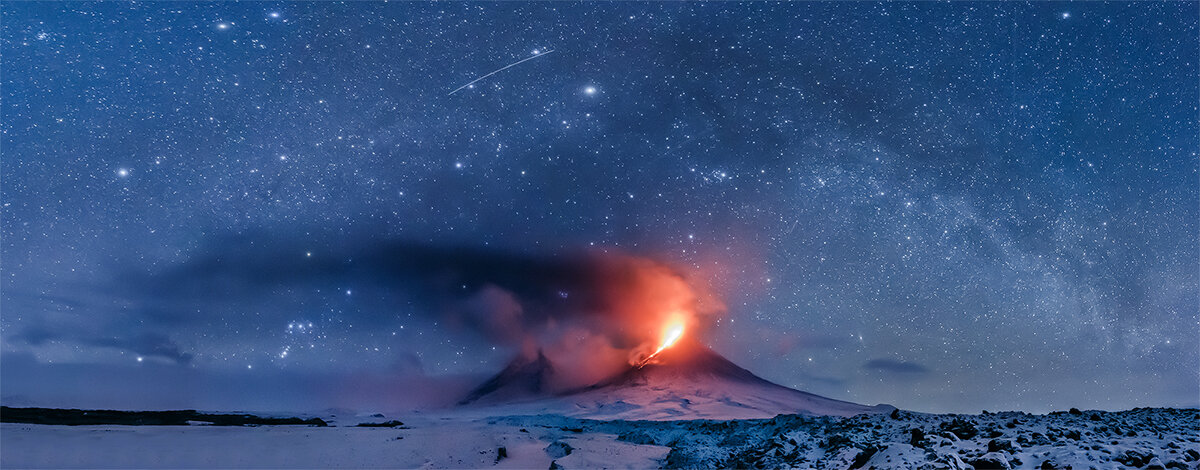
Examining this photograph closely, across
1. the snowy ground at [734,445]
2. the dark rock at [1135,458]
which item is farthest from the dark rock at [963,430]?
the dark rock at [1135,458]

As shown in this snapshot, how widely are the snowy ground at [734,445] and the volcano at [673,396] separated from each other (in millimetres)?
53365

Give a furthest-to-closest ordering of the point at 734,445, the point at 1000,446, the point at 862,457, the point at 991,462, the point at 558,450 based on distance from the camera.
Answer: the point at 558,450
the point at 734,445
the point at 862,457
the point at 1000,446
the point at 991,462

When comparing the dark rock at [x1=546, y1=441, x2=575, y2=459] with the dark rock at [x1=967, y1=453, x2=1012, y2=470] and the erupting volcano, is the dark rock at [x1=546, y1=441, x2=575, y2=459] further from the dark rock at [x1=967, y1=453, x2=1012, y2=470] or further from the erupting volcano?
the erupting volcano

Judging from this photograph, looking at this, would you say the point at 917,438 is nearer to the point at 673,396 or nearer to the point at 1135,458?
the point at 1135,458

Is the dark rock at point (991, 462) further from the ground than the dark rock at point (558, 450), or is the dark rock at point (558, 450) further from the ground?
the dark rock at point (991, 462)

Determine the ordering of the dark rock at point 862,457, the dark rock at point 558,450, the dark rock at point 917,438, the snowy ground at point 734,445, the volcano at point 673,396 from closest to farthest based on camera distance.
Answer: the snowy ground at point 734,445 < the dark rock at point 917,438 < the dark rock at point 862,457 < the dark rock at point 558,450 < the volcano at point 673,396

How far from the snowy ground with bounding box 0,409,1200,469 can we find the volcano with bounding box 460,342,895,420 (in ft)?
175

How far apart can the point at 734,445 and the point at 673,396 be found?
7331 cm

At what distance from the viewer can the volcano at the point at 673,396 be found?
7794 cm

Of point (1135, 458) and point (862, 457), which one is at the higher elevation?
point (1135, 458)

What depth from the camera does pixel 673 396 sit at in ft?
299

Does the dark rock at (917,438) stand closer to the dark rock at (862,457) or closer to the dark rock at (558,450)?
the dark rock at (862,457)

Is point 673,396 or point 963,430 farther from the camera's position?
point 673,396

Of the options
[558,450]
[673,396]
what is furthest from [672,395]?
[558,450]
